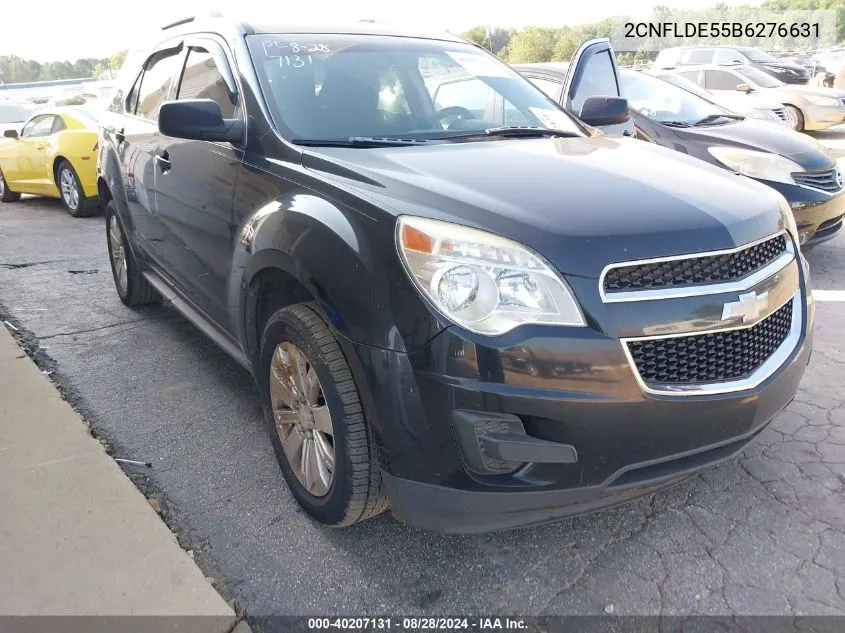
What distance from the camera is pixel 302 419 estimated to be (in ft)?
8.11

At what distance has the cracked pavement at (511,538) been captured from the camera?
215 cm

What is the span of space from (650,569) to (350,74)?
229 cm

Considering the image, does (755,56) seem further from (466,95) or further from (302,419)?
(302,419)

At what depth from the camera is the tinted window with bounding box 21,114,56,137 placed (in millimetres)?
9430

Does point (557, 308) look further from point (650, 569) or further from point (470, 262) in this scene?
point (650, 569)

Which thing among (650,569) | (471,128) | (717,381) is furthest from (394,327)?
(471,128)

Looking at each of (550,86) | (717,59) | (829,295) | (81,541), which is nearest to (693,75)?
(717,59)

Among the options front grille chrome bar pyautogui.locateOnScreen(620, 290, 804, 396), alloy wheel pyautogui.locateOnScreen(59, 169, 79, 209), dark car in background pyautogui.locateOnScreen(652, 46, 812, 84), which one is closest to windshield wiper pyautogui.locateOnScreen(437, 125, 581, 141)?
front grille chrome bar pyautogui.locateOnScreen(620, 290, 804, 396)

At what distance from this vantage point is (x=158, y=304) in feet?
16.6

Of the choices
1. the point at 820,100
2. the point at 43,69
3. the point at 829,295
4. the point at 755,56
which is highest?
the point at 43,69

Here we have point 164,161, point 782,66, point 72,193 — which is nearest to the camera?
point 164,161

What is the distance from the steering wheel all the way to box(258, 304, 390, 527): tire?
4.10 feet

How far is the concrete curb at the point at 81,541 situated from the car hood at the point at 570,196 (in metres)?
1.35

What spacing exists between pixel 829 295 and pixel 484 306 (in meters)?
3.97
